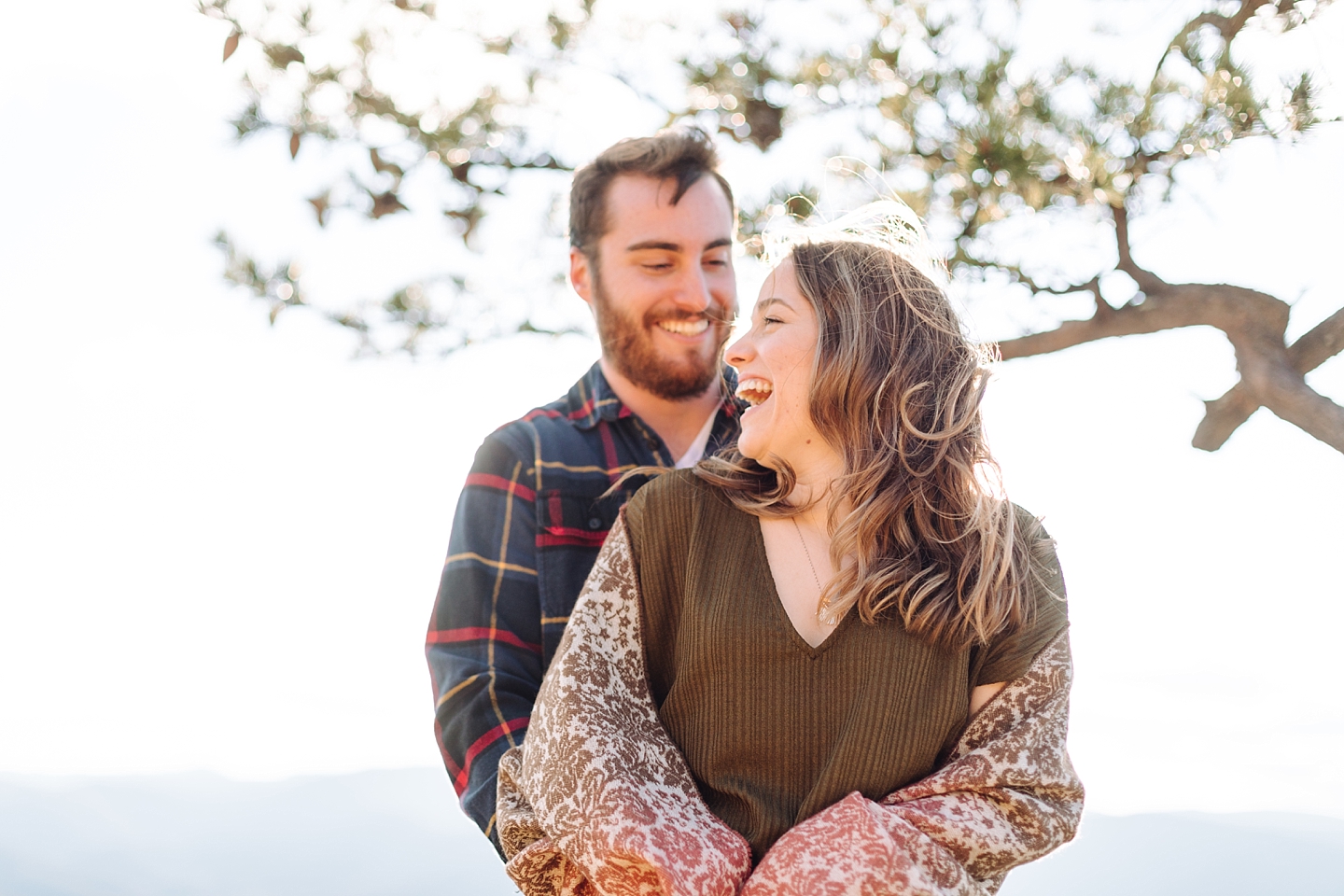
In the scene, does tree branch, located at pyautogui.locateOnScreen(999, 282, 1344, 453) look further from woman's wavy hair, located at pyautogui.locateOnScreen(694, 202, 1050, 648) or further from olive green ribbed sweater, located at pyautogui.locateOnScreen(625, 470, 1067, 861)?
olive green ribbed sweater, located at pyautogui.locateOnScreen(625, 470, 1067, 861)

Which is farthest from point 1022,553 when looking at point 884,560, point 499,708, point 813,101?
point 813,101

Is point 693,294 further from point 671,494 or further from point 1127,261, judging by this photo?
point 1127,261

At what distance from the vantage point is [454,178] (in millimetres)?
2916

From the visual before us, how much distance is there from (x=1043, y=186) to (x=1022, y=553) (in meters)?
1.03

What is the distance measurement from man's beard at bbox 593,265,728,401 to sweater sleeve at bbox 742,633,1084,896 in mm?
944

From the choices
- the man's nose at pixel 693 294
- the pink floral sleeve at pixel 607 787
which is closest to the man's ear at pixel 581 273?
the man's nose at pixel 693 294

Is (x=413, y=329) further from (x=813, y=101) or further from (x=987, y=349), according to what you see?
(x=987, y=349)

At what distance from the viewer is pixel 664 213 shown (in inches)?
86.7

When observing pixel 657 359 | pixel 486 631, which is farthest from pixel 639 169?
pixel 486 631

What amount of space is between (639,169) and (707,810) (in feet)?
4.25

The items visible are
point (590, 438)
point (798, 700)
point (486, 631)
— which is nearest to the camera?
point (798, 700)

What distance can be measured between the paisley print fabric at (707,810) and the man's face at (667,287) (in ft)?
2.49

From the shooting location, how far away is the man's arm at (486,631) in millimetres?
1794

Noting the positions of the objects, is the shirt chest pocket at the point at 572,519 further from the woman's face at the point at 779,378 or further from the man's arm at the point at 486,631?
the woman's face at the point at 779,378
